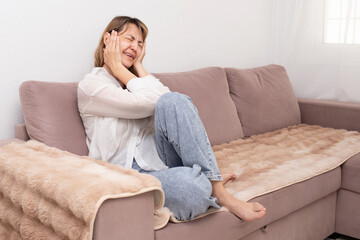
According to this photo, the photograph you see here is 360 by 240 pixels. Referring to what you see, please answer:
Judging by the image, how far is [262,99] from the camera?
2.99 metres

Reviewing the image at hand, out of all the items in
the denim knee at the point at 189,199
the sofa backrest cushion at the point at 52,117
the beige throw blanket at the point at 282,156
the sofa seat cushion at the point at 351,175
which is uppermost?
the sofa backrest cushion at the point at 52,117

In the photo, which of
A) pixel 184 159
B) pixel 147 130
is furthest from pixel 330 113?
pixel 184 159

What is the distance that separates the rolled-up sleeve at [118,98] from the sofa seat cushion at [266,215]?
0.49 m

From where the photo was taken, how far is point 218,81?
9.11 feet

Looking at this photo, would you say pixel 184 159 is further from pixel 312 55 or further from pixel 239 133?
pixel 312 55

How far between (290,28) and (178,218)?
2412 mm

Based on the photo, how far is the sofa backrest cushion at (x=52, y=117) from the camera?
6.26ft

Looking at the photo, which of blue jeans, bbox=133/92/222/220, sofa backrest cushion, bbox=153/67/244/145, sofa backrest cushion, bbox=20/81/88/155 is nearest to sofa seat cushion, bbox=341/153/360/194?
sofa backrest cushion, bbox=153/67/244/145

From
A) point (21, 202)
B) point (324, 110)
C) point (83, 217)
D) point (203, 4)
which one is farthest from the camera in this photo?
point (324, 110)

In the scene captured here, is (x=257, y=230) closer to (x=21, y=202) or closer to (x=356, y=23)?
(x=21, y=202)

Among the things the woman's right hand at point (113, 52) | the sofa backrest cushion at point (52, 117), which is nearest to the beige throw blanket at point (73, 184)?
the sofa backrest cushion at point (52, 117)

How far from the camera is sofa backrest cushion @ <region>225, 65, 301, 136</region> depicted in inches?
114

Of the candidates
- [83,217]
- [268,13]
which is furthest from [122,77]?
[268,13]

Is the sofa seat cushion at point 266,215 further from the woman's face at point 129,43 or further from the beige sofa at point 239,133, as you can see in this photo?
the woman's face at point 129,43
